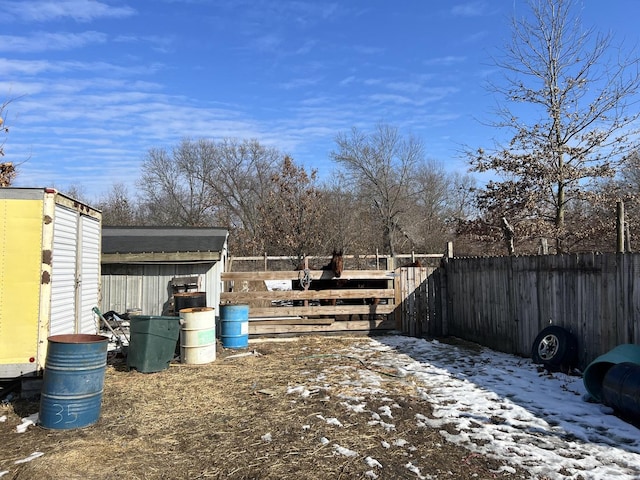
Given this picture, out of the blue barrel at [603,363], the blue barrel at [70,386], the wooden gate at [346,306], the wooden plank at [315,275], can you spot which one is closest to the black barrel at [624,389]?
the blue barrel at [603,363]

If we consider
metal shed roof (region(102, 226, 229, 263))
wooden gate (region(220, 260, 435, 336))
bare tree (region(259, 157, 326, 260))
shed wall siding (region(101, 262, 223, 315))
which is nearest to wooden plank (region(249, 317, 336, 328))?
wooden gate (region(220, 260, 435, 336))

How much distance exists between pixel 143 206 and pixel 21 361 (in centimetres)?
3277

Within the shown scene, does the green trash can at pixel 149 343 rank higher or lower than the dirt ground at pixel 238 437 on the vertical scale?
higher

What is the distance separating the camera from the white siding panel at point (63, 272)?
5.90m

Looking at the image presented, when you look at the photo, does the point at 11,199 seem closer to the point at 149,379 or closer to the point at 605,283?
the point at 149,379

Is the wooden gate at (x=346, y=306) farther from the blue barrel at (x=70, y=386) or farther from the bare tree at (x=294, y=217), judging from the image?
the bare tree at (x=294, y=217)

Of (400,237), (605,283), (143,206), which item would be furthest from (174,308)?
(143,206)

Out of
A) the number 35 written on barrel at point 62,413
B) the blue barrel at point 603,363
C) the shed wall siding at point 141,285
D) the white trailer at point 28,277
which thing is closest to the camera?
the number 35 written on barrel at point 62,413

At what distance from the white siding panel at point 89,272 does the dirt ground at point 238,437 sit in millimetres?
1036

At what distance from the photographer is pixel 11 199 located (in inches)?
220

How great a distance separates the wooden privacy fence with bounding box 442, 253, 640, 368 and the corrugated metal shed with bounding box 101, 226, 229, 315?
579 centimetres

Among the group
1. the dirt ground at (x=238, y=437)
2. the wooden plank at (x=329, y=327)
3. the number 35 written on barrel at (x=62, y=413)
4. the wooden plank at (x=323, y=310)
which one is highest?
the wooden plank at (x=323, y=310)

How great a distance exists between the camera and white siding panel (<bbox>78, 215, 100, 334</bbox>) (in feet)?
23.0

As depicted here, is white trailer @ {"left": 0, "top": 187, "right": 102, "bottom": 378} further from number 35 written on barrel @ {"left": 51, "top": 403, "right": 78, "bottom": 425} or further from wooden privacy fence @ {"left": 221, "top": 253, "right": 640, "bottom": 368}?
wooden privacy fence @ {"left": 221, "top": 253, "right": 640, "bottom": 368}
